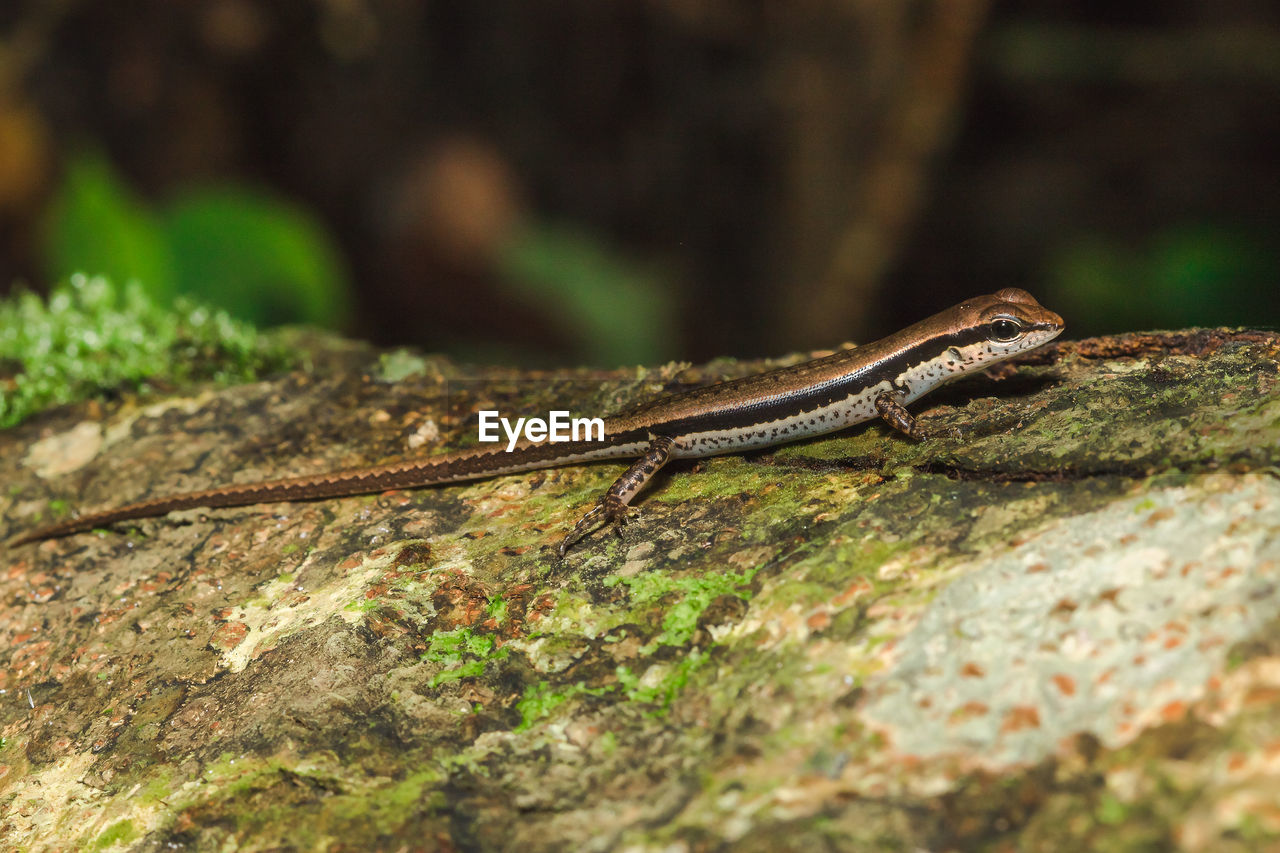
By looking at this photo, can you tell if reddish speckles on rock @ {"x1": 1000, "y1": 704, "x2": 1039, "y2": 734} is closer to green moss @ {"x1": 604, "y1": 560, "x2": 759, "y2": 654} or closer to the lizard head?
green moss @ {"x1": 604, "y1": 560, "x2": 759, "y2": 654}

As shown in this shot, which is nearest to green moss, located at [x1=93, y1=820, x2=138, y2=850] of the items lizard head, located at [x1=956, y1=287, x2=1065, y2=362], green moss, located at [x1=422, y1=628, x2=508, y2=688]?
green moss, located at [x1=422, y1=628, x2=508, y2=688]

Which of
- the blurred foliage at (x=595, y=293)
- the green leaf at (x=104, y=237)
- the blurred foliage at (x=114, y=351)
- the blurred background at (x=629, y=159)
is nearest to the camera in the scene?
the blurred foliage at (x=114, y=351)

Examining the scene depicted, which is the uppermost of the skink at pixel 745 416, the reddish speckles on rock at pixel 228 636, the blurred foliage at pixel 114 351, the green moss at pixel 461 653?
the blurred foliage at pixel 114 351

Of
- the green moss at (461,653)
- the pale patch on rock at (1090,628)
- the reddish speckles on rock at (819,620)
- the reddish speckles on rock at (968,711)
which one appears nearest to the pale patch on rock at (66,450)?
the green moss at (461,653)

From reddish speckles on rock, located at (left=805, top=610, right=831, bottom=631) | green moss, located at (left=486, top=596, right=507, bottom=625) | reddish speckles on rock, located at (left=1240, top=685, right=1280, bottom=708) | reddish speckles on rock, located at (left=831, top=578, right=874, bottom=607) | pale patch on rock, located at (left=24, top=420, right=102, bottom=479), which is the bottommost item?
reddish speckles on rock, located at (left=1240, top=685, right=1280, bottom=708)

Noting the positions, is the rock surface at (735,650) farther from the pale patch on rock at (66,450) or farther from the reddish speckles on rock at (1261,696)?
the pale patch on rock at (66,450)

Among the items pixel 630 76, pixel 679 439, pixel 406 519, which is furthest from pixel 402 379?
pixel 630 76
